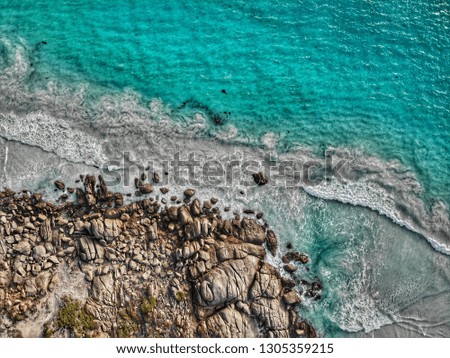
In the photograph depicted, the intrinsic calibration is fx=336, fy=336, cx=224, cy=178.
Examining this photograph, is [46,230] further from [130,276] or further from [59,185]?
[130,276]

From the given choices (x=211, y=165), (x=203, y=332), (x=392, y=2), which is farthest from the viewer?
(x=392, y=2)

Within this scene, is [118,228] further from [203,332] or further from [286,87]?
[286,87]

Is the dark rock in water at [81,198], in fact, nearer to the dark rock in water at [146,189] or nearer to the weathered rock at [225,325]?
the dark rock in water at [146,189]

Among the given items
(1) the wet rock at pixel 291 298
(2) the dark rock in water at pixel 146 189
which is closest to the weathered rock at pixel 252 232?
(1) the wet rock at pixel 291 298

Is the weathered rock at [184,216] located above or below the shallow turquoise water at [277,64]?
below

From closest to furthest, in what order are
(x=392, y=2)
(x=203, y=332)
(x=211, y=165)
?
(x=203, y=332) → (x=211, y=165) → (x=392, y=2)

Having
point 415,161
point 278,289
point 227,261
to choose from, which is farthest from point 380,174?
point 227,261

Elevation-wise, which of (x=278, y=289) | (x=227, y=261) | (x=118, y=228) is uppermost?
(x=118, y=228)
